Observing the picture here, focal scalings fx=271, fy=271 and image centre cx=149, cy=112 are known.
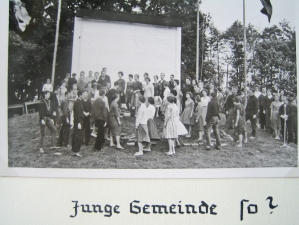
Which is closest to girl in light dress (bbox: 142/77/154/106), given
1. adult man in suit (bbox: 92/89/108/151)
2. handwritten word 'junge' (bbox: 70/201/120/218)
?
adult man in suit (bbox: 92/89/108/151)

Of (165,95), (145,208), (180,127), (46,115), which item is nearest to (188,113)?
(180,127)

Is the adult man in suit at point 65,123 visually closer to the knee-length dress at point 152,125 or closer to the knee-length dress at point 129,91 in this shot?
the knee-length dress at point 129,91

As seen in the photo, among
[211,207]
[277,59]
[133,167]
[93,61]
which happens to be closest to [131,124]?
[133,167]

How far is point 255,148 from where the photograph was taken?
2.13 meters

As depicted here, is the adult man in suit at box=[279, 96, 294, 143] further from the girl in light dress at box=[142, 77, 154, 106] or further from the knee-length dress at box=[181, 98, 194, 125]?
the girl in light dress at box=[142, 77, 154, 106]

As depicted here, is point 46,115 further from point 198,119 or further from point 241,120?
point 241,120

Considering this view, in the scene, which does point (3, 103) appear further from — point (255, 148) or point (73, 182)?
point (255, 148)

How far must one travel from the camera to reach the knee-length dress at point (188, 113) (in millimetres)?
2203

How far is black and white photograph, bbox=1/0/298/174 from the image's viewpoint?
6.81 ft

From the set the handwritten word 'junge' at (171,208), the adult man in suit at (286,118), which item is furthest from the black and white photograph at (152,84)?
the handwritten word 'junge' at (171,208)

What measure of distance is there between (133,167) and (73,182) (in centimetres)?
45

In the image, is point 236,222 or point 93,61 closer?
point 236,222

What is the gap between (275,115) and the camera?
220 cm

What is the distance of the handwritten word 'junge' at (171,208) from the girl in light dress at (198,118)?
1.68 feet
